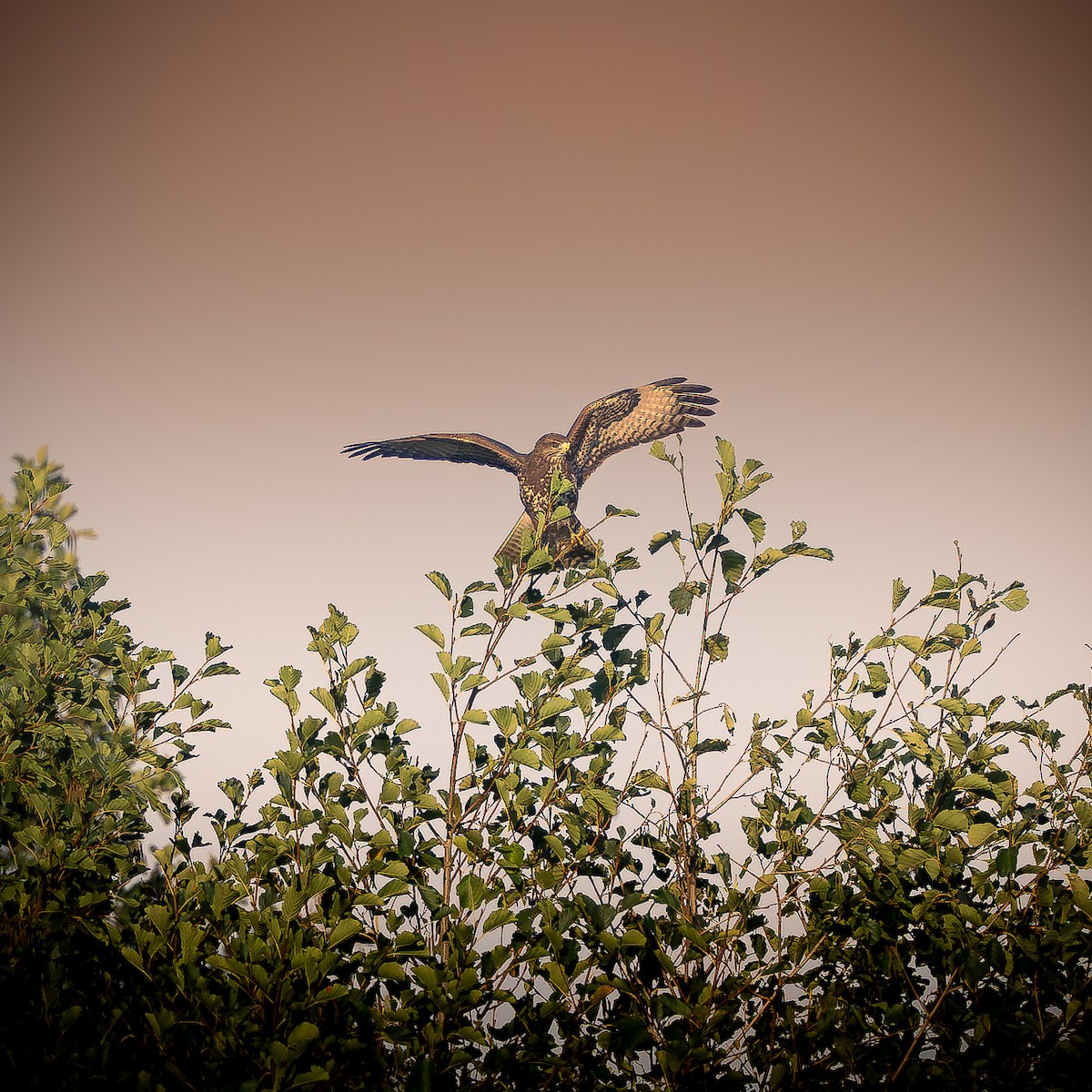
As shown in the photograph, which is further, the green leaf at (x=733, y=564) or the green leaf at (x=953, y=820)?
the green leaf at (x=733, y=564)

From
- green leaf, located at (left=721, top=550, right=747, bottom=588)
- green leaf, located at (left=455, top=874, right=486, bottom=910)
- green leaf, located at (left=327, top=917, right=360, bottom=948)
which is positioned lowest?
green leaf, located at (left=327, top=917, right=360, bottom=948)

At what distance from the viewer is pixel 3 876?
2514 millimetres

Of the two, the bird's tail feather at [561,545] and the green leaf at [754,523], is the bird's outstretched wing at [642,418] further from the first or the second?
the green leaf at [754,523]

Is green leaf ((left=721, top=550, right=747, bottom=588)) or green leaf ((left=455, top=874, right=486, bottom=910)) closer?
green leaf ((left=455, top=874, right=486, bottom=910))

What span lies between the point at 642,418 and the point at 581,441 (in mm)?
642

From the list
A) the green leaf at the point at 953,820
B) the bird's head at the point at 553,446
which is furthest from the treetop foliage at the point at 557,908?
the bird's head at the point at 553,446

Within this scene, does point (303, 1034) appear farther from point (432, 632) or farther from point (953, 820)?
point (953, 820)

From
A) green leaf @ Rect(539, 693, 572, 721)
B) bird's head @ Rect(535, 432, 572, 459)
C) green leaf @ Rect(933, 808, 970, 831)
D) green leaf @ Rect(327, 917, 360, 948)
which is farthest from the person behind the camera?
bird's head @ Rect(535, 432, 572, 459)

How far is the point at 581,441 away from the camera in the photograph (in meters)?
4.82

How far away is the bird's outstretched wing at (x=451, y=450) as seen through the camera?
4.68m

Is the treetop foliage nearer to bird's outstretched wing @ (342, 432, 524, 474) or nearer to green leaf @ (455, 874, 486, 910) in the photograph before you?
green leaf @ (455, 874, 486, 910)

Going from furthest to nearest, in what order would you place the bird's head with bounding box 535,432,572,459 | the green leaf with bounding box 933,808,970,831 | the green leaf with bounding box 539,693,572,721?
the bird's head with bounding box 535,432,572,459 → the green leaf with bounding box 539,693,572,721 → the green leaf with bounding box 933,808,970,831

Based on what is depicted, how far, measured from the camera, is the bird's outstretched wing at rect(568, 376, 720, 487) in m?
4.92

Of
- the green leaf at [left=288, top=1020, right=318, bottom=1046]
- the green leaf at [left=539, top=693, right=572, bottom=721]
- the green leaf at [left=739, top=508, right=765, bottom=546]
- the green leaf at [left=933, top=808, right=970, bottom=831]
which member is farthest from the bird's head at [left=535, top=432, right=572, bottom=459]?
the green leaf at [left=288, top=1020, right=318, bottom=1046]
